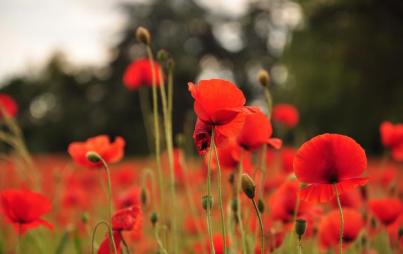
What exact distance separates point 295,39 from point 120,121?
25.8 feet

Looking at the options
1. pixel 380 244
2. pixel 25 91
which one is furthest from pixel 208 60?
pixel 380 244

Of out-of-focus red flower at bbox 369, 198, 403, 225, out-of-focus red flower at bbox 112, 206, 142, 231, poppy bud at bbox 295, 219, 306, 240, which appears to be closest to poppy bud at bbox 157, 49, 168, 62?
out-of-focus red flower at bbox 112, 206, 142, 231

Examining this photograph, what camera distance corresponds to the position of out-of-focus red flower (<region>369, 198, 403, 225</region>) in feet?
4.81

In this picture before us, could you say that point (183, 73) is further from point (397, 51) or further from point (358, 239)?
point (358, 239)

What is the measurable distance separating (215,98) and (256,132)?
12.8 inches

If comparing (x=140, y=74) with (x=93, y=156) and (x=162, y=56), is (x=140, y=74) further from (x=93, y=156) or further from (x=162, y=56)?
(x=93, y=156)

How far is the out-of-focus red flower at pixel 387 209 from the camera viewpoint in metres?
1.46

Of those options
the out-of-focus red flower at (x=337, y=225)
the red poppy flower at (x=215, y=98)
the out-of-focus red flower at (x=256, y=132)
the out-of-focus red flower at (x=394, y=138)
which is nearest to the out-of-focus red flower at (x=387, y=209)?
the out-of-focus red flower at (x=337, y=225)

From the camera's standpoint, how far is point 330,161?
36.8 inches

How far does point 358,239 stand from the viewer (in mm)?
1435

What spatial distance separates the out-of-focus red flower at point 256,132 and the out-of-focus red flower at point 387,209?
0.44 m

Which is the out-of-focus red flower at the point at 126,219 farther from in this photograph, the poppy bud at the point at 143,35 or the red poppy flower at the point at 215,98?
the poppy bud at the point at 143,35

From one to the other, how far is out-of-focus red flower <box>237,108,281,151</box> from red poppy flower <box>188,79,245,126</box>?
0.27 m

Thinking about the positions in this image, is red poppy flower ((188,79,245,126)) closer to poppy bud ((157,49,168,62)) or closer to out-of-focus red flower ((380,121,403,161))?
poppy bud ((157,49,168,62))
